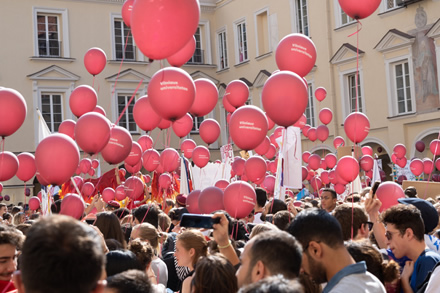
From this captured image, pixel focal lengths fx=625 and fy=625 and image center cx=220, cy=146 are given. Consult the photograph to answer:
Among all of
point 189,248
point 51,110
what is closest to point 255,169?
point 189,248

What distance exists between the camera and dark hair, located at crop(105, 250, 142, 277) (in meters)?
4.11

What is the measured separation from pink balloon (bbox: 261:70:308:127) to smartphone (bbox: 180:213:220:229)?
2330 mm

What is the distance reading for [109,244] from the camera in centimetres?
532

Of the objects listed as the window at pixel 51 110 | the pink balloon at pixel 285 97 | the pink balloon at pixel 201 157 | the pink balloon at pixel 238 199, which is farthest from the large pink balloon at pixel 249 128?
the window at pixel 51 110

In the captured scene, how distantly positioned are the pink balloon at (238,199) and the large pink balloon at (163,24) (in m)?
2.17

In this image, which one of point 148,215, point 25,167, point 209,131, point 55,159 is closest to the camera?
point 55,159

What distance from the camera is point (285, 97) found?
6.57 meters

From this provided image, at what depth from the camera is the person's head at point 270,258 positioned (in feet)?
9.59

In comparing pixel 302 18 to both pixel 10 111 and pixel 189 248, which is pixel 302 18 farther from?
pixel 189 248

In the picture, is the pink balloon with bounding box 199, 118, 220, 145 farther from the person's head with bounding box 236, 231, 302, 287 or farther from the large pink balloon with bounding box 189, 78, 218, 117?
the person's head with bounding box 236, 231, 302, 287

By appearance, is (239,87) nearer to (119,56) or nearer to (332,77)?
(332,77)

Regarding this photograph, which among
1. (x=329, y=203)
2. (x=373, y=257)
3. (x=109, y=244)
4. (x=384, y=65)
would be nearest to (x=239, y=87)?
(x=329, y=203)

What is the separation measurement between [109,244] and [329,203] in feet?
14.2

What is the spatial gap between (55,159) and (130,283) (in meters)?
3.60
